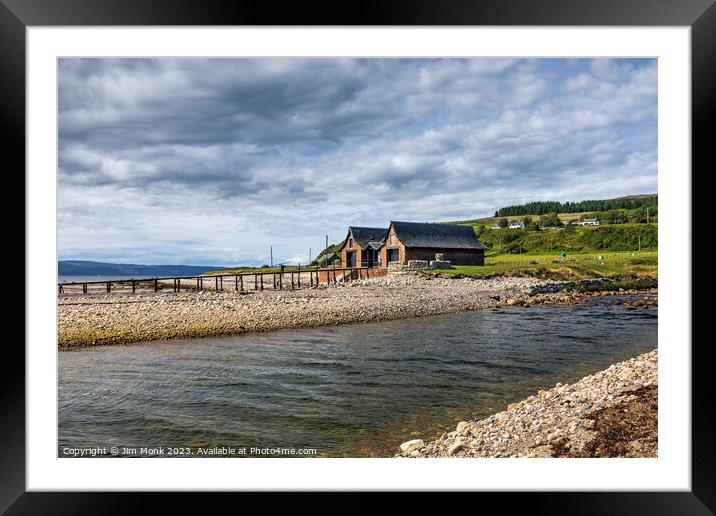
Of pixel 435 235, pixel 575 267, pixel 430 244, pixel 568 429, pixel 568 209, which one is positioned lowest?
pixel 568 429

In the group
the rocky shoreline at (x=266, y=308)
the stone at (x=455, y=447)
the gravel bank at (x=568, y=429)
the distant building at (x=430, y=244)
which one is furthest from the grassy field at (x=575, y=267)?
the stone at (x=455, y=447)

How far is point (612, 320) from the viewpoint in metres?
13.7

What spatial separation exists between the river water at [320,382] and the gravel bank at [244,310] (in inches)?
34.6

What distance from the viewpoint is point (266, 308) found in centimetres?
1444

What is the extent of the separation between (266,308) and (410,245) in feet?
51.3

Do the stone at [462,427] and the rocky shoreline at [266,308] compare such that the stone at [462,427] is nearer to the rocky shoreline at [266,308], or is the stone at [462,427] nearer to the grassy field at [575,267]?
the rocky shoreline at [266,308]

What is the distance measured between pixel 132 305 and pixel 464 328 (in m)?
10.6

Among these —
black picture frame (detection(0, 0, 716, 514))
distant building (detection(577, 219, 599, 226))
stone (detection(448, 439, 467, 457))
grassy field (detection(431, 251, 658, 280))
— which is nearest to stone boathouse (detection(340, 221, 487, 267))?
grassy field (detection(431, 251, 658, 280))

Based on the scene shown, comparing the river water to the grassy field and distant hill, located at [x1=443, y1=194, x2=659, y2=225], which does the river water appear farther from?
distant hill, located at [x1=443, y1=194, x2=659, y2=225]

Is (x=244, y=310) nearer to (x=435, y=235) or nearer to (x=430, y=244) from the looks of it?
(x=430, y=244)

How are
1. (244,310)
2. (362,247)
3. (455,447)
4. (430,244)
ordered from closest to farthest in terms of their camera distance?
(455,447) < (244,310) < (430,244) < (362,247)

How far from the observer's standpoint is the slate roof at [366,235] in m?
31.3
